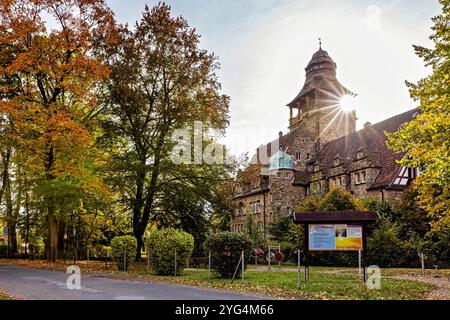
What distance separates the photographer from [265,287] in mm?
14930

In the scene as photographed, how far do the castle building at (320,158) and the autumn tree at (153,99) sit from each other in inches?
185

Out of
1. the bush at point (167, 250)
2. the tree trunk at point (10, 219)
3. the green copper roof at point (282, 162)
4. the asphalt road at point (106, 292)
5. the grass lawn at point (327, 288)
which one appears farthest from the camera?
the green copper roof at point (282, 162)

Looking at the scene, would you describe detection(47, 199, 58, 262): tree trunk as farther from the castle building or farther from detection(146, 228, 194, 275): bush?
the castle building

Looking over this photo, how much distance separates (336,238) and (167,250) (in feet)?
24.5

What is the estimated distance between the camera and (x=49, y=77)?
26016 millimetres

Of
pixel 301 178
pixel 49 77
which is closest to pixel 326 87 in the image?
pixel 301 178

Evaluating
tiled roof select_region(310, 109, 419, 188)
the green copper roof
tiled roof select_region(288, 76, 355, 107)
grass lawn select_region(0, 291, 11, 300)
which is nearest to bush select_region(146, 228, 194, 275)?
grass lawn select_region(0, 291, 11, 300)

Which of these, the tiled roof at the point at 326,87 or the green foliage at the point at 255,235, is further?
the tiled roof at the point at 326,87

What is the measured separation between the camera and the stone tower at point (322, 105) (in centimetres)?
5197

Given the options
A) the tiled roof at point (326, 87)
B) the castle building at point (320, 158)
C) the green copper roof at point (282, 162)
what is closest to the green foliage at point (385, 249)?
the castle building at point (320, 158)

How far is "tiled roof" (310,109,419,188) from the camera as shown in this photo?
3578 centimetres

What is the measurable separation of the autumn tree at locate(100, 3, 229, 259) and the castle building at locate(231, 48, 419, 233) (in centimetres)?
470

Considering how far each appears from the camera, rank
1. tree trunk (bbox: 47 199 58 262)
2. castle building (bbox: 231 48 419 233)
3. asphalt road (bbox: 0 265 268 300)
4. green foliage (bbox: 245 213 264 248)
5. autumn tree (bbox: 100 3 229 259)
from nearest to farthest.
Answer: asphalt road (bbox: 0 265 268 300)
autumn tree (bbox: 100 3 229 259)
tree trunk (bbox: 47 199 58 262)
green foliage (bbox: 245 213 264 248)
castle building (bbox: 231 48 419 233)

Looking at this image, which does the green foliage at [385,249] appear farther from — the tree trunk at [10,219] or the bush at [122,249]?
the tree trunk at [10,219]
